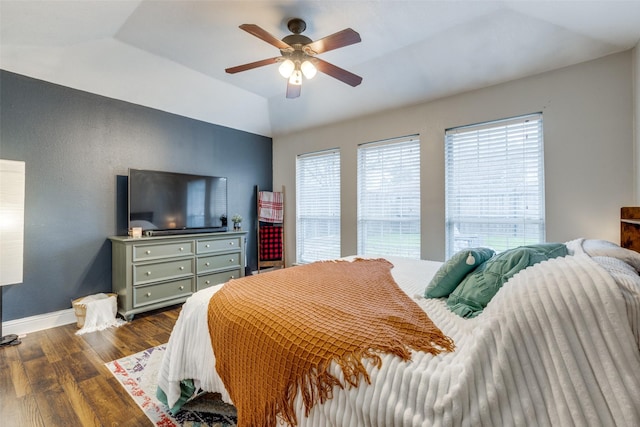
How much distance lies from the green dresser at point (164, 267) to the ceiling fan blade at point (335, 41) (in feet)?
8.44

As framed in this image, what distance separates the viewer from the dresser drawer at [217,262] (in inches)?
143

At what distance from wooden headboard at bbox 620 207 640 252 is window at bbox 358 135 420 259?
5.93 feet

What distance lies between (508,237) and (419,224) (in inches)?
37.0

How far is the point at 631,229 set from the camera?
1.88 m

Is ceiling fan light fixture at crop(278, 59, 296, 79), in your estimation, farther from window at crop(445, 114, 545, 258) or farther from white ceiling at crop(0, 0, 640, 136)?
window at crop(445, 114, 545, 258)

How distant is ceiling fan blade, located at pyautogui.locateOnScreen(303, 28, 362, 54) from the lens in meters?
1.95

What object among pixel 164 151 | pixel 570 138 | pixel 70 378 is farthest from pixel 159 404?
pixel 570 138

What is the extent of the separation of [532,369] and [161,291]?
3.52 metres

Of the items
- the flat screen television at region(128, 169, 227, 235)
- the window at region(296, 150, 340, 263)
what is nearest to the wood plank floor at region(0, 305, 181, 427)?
the flat screen television at region(128, 169, 227, 235)

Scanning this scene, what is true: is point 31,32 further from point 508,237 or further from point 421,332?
point 508,237

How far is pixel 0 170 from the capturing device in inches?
93.3

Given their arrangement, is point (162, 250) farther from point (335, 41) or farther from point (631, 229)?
point (631, 229)

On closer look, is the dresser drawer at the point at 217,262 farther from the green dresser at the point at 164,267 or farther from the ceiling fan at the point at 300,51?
the ceiling fan at the point at 300,51

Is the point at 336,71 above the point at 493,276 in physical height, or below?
above
